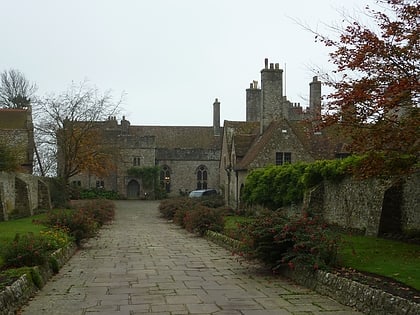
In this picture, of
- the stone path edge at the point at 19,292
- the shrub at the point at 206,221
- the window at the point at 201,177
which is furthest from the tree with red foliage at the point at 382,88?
the window at the point at 201,177

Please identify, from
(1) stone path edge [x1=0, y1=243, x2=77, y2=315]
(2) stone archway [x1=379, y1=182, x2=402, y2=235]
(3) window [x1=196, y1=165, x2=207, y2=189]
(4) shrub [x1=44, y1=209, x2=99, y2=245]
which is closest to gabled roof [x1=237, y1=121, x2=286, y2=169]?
(4) shrub [x1=44, y1=209, x2=99, y2=245]

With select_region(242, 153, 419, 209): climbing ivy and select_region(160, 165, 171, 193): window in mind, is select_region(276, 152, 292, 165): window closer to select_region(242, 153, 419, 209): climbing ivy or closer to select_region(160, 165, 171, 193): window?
select_region(242, 153, 419, 209): climbing ivy

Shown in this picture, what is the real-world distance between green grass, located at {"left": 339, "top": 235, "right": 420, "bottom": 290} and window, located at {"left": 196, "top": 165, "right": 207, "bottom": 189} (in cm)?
4719

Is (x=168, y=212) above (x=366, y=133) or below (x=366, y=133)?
below

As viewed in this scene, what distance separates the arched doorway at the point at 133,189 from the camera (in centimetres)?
5919

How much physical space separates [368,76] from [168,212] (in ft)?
82.8

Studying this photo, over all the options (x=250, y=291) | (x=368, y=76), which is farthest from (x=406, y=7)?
(x=250, y=291)

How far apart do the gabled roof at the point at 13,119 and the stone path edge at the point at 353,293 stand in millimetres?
35607

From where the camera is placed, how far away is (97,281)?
37.5 feet

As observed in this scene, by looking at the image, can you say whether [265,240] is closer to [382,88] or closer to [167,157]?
[382,88]

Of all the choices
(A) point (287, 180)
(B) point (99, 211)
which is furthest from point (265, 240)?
(B) point (99, 211)

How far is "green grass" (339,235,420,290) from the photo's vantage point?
918cm

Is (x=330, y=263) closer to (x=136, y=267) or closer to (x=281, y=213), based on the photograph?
(x=281, y=213)

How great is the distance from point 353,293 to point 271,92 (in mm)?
27385
